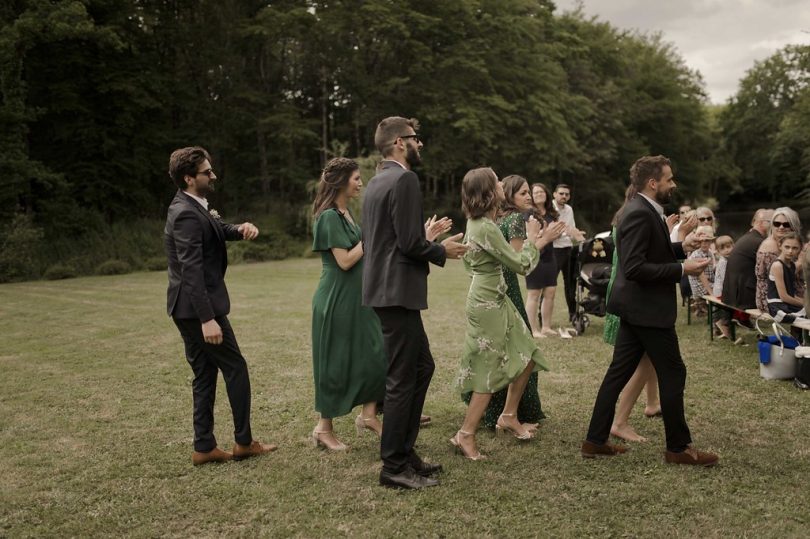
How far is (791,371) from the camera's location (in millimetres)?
7266

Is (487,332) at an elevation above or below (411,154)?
below

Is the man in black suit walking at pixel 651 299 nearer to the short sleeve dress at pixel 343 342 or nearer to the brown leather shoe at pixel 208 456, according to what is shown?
the short sleeve dress at pixel 343 342

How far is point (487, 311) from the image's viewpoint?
5.27m

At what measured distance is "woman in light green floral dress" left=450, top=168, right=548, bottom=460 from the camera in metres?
5.07

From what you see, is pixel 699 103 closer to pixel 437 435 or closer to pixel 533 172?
pixel 533 172

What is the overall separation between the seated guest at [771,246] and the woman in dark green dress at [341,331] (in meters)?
5.21

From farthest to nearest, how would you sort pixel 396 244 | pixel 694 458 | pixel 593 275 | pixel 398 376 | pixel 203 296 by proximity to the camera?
1. pixel 593 275
2. pixel 694 458
3. pixel 203 296
4. pixel 398 376
5. pixel 396 244

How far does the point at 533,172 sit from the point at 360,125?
414 inches

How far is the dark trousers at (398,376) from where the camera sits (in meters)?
4.63

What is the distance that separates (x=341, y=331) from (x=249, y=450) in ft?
3.63

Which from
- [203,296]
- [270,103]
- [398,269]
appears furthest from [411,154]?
[270,103]

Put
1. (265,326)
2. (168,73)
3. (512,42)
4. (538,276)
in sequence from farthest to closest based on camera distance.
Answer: (512,42) → (168,73) → (265,326) → (538,276)

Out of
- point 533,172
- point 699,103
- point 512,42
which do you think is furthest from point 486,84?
point 699,103

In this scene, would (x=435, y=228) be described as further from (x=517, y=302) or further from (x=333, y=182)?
(x=517, y=302)
